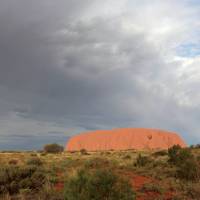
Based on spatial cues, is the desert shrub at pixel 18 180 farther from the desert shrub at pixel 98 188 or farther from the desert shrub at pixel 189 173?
the desert shrub at pixel 189 173

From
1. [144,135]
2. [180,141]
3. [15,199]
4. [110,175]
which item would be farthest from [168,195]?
[180,141]

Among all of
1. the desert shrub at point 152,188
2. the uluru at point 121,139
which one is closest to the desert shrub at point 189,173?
the desert shrub at point 152,188

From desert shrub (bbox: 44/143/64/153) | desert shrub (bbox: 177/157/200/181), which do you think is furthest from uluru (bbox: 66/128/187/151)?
desert shrub (bbox: 177/157/200/181)

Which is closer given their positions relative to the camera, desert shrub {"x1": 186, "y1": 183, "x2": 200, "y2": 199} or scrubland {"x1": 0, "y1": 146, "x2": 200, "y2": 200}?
scrubland {"x1": 0, "y1": 146, "x2": 200, "y2": 200}

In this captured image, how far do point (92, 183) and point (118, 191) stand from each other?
78 centimetres

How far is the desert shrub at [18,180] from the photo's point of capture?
13836 millimetres

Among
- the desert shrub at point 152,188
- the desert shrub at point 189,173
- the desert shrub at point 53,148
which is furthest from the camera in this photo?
the desert shrub at point 53,148

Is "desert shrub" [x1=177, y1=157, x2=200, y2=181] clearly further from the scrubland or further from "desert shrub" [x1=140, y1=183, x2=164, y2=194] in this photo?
"desert shrub" [x1=140, y1=183, x2=164, y2=194]

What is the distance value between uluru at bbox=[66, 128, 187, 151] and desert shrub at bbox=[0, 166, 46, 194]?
95007mm

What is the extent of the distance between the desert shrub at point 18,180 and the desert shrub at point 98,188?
3.80 m

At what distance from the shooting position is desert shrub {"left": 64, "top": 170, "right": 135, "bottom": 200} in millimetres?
10078

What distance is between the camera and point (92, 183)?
1047 centimetres

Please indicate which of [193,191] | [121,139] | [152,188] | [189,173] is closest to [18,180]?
[152,188]

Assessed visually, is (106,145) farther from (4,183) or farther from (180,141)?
(4,183)
